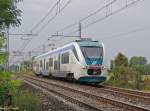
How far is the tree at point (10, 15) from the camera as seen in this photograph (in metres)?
22.2

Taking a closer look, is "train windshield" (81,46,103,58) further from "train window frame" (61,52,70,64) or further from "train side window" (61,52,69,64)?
"train side window" (61,52,69,64)

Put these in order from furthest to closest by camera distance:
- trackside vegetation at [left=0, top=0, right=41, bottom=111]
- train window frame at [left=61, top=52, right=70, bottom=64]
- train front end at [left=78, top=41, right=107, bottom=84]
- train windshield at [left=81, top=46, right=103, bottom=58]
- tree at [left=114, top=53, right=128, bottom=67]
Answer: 1. tree at [left=114, top=53, right=128, bottom=67]
2. train window frame at [left=61, top=52, right=70, bottom=64]
3. train windshield at [left=81, top=46, right=103, bottom=58]
4. train front end at [left=78, top=41, right=107, bottom=84]
5. trackside vegetation at [left=0, top=0, right=41, bottom=111]

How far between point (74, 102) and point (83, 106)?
6.93 ft

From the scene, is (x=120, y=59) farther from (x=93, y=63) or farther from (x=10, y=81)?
(x=10, y=81)

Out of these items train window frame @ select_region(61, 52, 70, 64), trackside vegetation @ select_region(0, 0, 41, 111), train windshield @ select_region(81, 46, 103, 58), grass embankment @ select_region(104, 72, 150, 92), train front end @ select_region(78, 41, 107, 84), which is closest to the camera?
trackside vegetation @ select_region(0, 0, 41, 111)

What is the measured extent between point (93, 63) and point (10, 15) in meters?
11.6

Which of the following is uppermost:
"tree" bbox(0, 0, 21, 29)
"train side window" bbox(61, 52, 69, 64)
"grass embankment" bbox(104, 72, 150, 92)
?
"tree" bbox(0, 0, 21, 29)

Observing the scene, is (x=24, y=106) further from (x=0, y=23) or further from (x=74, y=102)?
(x=0, y=23)

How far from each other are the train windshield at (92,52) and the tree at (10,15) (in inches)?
411

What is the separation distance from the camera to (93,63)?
33781 millimetres

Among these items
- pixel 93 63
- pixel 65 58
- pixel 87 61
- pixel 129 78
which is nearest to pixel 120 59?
pixel 65 58

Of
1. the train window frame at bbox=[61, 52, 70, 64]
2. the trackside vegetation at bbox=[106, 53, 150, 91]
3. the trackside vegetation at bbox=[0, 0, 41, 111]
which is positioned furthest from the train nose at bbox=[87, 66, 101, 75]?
the trackside vegetation at bbox=[0, 0, 41, 111]

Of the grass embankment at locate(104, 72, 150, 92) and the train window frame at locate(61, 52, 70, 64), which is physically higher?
the train window frame at locate(61, 52, 70, 64)

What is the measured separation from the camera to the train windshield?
34000mm
